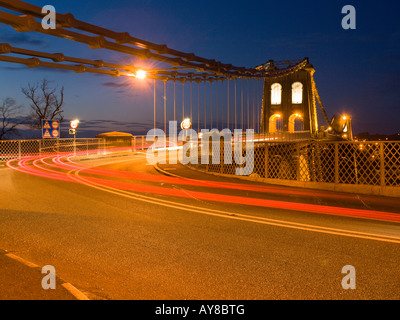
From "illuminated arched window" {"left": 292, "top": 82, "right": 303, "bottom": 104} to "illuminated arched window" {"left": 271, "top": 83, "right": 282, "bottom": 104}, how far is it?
2.60 metres

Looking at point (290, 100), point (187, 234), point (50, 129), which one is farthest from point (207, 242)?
point (290, 100)

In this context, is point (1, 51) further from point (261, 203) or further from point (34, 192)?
point (261, 203)

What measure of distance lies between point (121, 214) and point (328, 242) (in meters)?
4.27

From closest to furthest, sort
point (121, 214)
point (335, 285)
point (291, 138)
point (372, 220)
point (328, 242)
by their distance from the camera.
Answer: point (335, 285), point (328, 242), point (372, 220), point (121, 214), point (291, 138)

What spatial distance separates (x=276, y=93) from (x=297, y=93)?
420 centimetres

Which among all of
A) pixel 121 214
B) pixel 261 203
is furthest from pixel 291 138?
pixel 121 214

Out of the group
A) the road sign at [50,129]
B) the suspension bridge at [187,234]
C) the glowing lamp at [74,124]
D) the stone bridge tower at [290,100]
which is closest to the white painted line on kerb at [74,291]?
the suspension bridge at [187,234]

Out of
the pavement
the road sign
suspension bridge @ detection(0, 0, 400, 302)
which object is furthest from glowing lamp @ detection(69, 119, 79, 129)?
the pavement

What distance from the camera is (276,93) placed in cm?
7312

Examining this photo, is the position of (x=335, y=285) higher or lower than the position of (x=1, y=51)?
lower

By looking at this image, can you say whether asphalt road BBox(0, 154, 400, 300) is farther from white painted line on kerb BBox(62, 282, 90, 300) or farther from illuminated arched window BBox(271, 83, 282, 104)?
illuminated arched window BBox(271, 83, 282, 104)

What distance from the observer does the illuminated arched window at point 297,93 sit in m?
71.9

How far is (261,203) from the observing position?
29.8 ft

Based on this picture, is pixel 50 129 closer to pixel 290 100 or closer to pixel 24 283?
pixel 24 283
